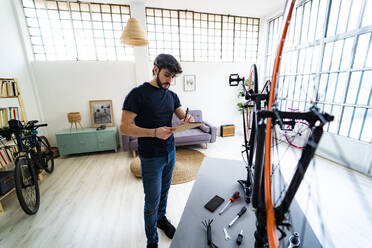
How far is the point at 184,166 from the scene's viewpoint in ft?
9.53

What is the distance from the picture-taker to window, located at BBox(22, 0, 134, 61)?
339cm

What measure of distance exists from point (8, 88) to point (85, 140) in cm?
142

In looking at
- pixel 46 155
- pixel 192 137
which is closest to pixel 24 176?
pixel 46 155

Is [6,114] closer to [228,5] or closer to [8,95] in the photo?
[8,95]

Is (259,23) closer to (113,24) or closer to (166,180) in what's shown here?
(113,24)

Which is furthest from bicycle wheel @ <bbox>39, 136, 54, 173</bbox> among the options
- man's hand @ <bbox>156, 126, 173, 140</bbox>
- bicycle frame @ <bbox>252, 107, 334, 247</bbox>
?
bicycle frame @ <bbox>252, 107, 334, 247</bbox>

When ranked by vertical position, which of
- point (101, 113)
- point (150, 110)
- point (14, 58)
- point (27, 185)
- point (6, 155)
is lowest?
point (27, 185)

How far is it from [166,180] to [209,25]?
431cm

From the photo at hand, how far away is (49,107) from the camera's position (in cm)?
359

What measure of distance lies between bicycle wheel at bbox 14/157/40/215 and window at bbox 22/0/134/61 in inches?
105

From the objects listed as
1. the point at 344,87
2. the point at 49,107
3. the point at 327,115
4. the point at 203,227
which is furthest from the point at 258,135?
the point at 49,107

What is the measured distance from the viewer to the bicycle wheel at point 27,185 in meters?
1.81

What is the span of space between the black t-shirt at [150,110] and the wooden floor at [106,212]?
985 millimetres

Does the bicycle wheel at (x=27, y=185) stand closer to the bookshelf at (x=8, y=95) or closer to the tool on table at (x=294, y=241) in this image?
the bookshelf at (x=8, y=95)
